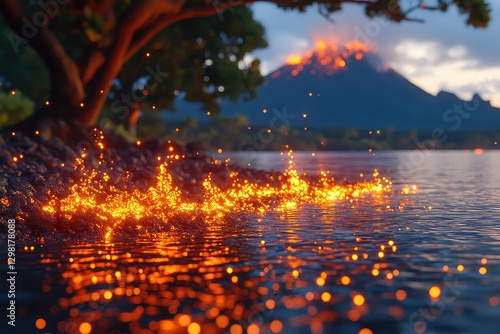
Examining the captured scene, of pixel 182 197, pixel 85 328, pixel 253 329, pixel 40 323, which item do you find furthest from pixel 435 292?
pixel 182 197

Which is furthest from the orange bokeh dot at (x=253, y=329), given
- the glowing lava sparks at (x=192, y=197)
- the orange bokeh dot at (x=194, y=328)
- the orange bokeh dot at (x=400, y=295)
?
the glowing lava sparks at (x=192, y=197)

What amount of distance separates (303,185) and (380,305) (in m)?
Answer: 20.6

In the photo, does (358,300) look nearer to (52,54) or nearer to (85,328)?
(85,328)

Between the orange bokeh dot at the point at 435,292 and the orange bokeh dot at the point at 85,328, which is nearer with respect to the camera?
the orange bokeh dot at the point at 85,328

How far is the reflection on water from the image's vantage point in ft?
23.2

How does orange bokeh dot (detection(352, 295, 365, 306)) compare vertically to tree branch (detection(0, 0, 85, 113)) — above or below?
below

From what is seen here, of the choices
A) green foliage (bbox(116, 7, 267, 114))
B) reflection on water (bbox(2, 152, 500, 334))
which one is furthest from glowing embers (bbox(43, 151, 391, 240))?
green foliage (bbox(116, 7, 267, 114))

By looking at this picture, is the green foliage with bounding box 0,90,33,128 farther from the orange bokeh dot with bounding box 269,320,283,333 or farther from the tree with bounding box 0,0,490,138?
the orange bokeh dot with bounding box 269,320,283,333

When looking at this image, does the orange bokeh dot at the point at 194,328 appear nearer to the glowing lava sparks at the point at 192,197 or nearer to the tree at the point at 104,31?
the glowing lava sparks at the point at 192,197

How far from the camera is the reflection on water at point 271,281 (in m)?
7.07

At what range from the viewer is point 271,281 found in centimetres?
901

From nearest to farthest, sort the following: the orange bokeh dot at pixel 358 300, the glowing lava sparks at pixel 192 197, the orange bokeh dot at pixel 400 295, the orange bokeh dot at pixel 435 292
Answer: the orange bokeh dot at pixel 358 300, the orange bokeh dot at pixel 400 295, the orange bokeh dot at pixel 435 292, the glowing lava sparks at pixel 192 197

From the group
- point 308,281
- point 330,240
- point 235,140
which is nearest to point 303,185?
point 330,240

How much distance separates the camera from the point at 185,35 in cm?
4247
